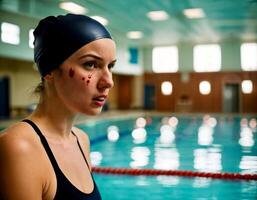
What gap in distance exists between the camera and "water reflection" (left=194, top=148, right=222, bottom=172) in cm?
580

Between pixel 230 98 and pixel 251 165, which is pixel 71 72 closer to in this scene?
pixel 251 165

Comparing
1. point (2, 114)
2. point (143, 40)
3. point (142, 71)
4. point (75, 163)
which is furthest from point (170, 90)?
point (75, 163)

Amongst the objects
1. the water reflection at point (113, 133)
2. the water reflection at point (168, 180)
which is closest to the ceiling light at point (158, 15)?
the water reflection at point (113, 133)

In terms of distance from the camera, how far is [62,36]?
1038mm

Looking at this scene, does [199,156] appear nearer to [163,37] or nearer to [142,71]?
[163,37]

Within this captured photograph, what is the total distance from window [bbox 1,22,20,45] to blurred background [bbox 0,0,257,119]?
0.04 metres

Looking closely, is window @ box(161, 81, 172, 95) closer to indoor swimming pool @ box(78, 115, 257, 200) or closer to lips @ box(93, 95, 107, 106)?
indoor swimming pool @ box(78, 115, 257, 200)

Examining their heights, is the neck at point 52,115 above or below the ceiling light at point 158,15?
below

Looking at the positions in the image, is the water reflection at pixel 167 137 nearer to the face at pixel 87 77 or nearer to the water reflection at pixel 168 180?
the water reflection at pixel 168 180

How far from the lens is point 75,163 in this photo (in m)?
1.17

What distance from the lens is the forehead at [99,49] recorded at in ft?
3.35

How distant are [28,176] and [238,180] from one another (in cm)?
464

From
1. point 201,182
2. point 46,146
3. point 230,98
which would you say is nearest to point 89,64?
point 46,146

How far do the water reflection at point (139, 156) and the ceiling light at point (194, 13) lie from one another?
6301 millimetres
